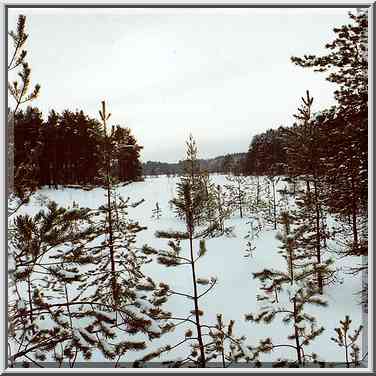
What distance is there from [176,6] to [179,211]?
8.74 feet

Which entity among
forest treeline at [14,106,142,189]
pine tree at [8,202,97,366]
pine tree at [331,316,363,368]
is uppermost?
forest treeline at [14,106,142,189]

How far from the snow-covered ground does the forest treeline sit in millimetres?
366

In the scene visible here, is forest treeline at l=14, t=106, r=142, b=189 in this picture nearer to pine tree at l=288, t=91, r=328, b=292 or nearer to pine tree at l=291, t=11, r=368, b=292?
pine tree at l=288, t=91, r=328, b=292

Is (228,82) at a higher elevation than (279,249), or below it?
higher

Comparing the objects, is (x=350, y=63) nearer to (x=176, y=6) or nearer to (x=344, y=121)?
(x=344, y=121)

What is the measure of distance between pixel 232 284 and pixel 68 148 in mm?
4034

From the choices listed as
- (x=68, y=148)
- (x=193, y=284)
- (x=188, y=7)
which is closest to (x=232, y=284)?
(x=193, y=284)

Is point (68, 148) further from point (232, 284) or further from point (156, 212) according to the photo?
point (232, 284)

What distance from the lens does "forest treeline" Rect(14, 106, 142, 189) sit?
333cm

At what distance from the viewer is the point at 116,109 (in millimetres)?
3764

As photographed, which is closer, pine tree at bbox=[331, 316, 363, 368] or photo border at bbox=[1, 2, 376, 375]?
photo border at bbox=[1, 2, 376, 375]

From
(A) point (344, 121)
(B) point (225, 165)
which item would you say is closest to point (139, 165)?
(B) point (225, 165)

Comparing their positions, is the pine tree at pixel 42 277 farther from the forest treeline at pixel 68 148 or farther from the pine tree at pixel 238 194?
the pine tree at pixel 238 194

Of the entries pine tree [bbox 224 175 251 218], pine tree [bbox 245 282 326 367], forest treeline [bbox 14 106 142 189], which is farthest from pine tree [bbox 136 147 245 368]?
pine tree [bbox 224 175 251 218]
